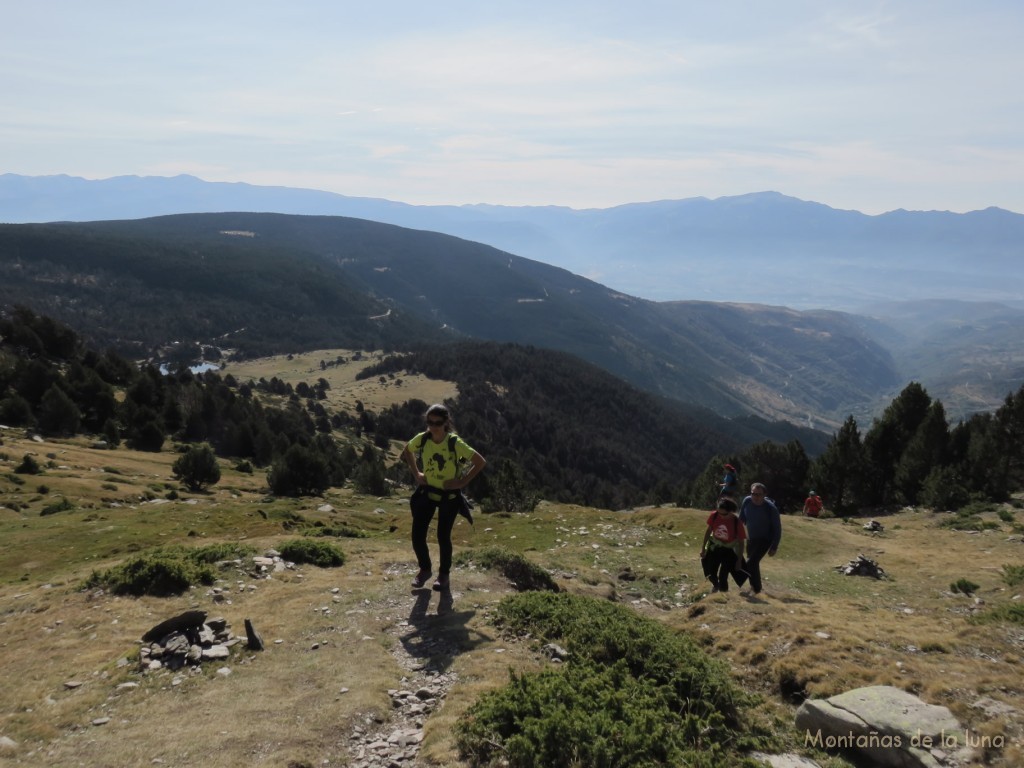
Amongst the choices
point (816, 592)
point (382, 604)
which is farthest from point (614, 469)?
point (382, 604)

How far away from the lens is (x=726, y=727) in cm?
777

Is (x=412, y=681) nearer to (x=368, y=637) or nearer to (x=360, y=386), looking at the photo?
(x=368, y=637)

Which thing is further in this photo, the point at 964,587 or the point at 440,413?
the point at 964,587

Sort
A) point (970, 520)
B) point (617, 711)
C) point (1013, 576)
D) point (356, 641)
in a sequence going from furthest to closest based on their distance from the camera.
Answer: point (970, 520), point (1013, 576), point (356, 641), point (617, 711)

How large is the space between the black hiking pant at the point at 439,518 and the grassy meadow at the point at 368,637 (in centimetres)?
104

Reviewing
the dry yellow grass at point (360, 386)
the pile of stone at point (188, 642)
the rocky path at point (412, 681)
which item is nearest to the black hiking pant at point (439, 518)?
the rocky path at point (412, 681)

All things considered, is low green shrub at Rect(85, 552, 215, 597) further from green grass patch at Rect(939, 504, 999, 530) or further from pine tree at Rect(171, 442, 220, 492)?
green grass patch at Rect(939, 504, 999, 530)

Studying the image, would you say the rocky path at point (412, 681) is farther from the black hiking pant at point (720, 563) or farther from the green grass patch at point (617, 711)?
the black hiking pant at point (720, 563)

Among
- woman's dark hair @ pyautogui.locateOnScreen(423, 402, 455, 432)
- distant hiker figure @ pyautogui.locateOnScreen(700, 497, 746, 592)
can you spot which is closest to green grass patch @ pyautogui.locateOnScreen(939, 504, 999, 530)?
distant hiker figure @ pyautogui.locateOnScreen(700, 497, 746, 592)

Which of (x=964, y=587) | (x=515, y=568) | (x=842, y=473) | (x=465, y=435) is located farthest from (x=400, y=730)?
(x=465, y=435)

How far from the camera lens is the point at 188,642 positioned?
9922 millimetres

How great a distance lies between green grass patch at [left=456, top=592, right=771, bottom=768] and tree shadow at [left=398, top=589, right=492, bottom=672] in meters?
1.43

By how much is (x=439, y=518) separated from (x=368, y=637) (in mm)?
2507

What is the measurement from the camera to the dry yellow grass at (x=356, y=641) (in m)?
7.39
